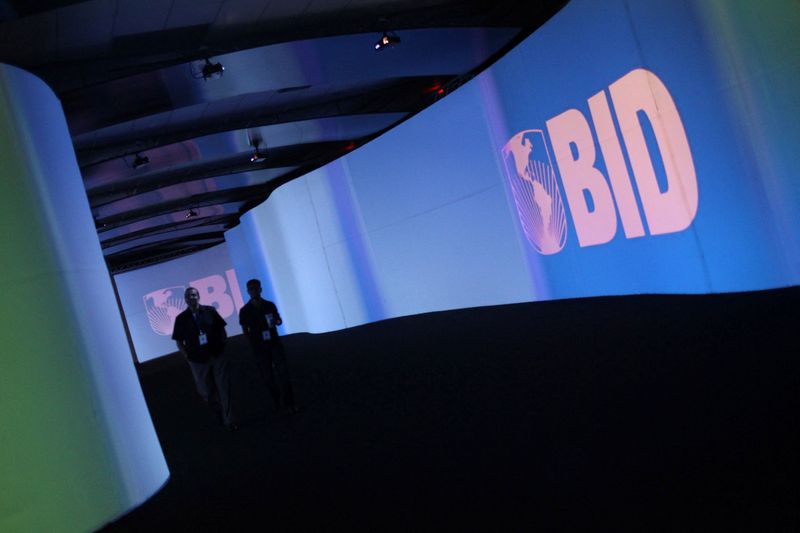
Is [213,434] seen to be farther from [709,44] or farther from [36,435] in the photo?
[709,44]

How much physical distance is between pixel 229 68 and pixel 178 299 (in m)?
25.9

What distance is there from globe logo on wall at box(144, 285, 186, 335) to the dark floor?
88.5 ft

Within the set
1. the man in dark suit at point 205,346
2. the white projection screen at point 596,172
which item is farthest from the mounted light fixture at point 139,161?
the man in dark suit at point 205,346

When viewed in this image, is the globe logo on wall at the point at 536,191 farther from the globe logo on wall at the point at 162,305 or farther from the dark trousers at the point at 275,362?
the globe logo on wall at the point at 162,305

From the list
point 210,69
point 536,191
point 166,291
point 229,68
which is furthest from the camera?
point 166,291

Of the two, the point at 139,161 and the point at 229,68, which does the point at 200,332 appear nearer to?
the point at 229,68

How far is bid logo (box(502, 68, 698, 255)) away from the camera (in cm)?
841

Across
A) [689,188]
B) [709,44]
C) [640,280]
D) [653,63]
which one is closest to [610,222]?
[640,280]

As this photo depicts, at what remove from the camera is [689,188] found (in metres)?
8.31

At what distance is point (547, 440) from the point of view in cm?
452

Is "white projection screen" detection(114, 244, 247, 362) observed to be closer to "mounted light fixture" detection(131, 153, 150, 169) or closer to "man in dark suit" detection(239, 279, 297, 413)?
"mounted light fixture" detection(131, 153, 150, 169)

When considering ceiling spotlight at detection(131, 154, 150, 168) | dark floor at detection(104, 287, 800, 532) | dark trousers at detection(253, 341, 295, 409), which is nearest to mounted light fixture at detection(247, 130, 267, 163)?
ceiling spotlight at detection(131, 154, 150, 168)

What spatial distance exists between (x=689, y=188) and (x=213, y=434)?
19.6 feet

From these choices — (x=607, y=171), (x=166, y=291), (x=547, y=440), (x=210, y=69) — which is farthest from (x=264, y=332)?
(x=166, y=291)
